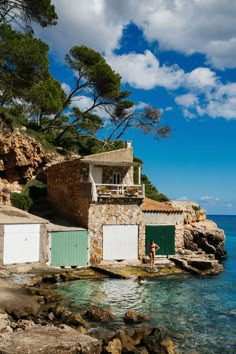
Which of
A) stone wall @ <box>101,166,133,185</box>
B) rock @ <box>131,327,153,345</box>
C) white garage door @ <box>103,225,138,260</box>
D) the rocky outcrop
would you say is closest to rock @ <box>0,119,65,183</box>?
the rocky outcrop

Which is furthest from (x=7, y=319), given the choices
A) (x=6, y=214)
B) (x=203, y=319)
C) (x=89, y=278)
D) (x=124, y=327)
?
(x=6, y=214)

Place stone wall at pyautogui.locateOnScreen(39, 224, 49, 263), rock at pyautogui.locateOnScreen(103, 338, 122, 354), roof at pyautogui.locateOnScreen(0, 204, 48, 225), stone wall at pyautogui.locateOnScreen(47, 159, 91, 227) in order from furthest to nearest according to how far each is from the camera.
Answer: stone wall at pyautogui.locateOnScreen(47, 159, 91, 227)
stone wall at pyautogui.locateOnScreen(39, 224, 49, 263)
roof at pyautogui.locateOnScreen(0, 204, 48, 225)
rock at pyautogui.locateOnScreen(103, 338, 122, 354)

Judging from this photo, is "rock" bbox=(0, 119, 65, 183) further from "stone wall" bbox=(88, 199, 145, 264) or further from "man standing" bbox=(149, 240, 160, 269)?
"man standing" bbox=(149, 240, 160, 269)

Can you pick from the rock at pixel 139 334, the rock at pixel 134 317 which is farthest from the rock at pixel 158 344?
the rock at pixel 134 317

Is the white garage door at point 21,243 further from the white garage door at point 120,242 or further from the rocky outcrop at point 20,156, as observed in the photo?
the rocky outcrop at point 20,156

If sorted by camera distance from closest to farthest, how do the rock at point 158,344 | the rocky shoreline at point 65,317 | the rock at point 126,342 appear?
the rocky shoreline at point 65,317 → the rock at point 126,342 → the rock at point 158,344

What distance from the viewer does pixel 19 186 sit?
41125mm

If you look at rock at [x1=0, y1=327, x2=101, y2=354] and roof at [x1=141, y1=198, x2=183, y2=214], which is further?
roof at [x1=141, y1=198, x2=183, y2=214]

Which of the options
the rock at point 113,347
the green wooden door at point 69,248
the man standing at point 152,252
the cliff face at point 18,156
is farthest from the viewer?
the cliff face at point 18,156

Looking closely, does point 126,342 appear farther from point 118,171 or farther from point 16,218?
point 118,171

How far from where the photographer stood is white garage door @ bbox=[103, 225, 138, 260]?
31297 millimetres

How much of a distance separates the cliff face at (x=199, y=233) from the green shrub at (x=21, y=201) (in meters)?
15.5

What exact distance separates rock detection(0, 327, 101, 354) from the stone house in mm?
17189

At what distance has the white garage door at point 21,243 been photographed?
27.5 meters
